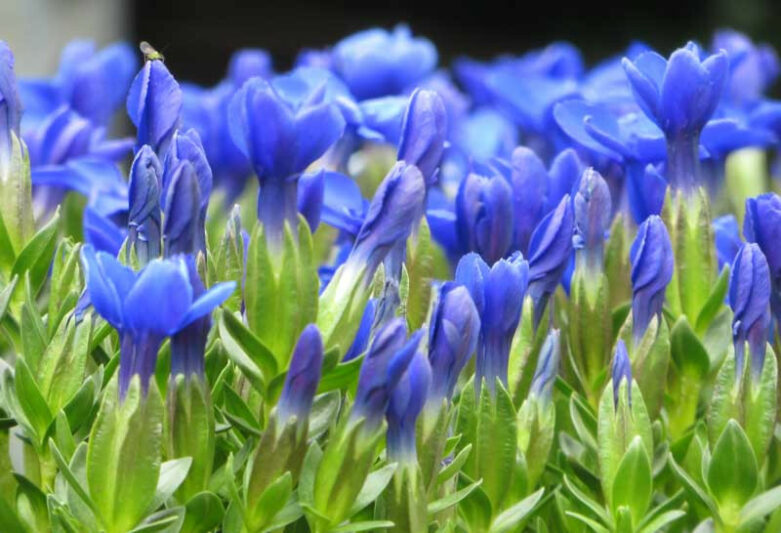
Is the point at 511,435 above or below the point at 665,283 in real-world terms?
below

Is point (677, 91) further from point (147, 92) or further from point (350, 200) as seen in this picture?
point (147, 92)

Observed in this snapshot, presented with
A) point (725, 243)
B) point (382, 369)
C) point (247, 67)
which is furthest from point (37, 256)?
point (247, 67)

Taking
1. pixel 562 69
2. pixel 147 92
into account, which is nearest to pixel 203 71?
pixel 562 69

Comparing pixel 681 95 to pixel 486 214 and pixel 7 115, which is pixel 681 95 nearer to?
pixel 486 214

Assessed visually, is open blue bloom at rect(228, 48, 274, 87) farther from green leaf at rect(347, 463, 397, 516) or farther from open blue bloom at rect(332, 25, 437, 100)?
green leaf at rect(347, 463, 397, 516)

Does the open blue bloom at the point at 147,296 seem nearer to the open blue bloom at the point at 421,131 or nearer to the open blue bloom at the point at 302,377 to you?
the open blue bloom at the point at 302,377
